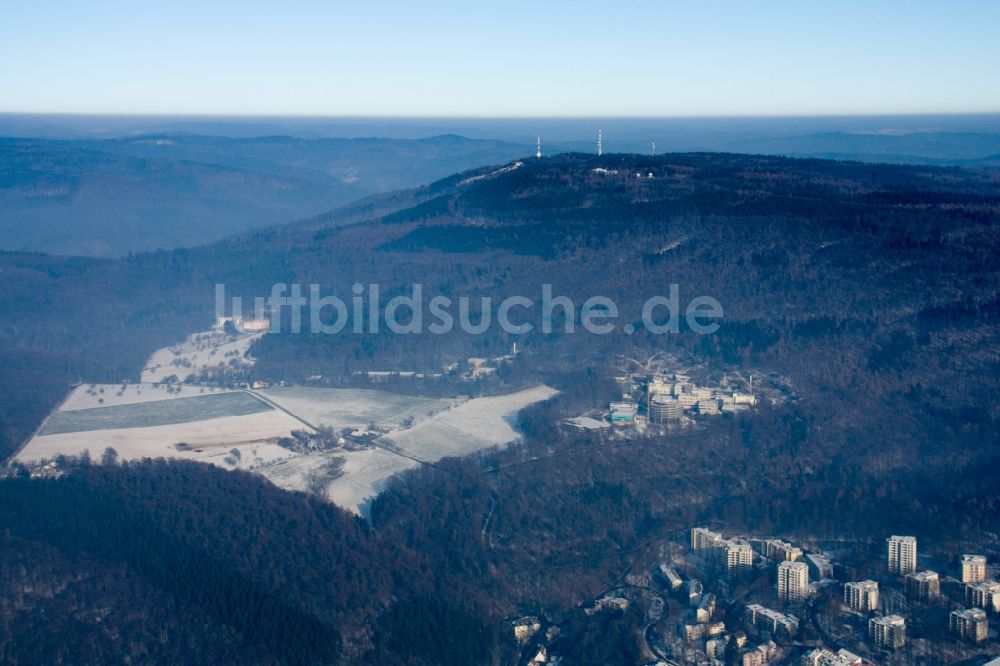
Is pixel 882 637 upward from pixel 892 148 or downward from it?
downward

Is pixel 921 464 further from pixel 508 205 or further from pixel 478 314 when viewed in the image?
pixel 508 205

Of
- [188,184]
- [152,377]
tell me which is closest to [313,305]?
[152,377]

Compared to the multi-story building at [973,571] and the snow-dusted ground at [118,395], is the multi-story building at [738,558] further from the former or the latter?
the snow-dusted ground at [118,395]

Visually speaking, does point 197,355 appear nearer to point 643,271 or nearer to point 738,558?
point 643,271

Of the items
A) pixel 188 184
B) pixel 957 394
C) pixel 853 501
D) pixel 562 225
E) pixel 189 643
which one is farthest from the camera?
pixel 188 184

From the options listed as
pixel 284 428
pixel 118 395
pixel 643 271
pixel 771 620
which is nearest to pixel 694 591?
pixel 771 620

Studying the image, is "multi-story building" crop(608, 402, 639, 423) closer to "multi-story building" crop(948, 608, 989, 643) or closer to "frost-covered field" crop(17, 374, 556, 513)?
"frost-covered field" crop(17, 374, 556, 513)
